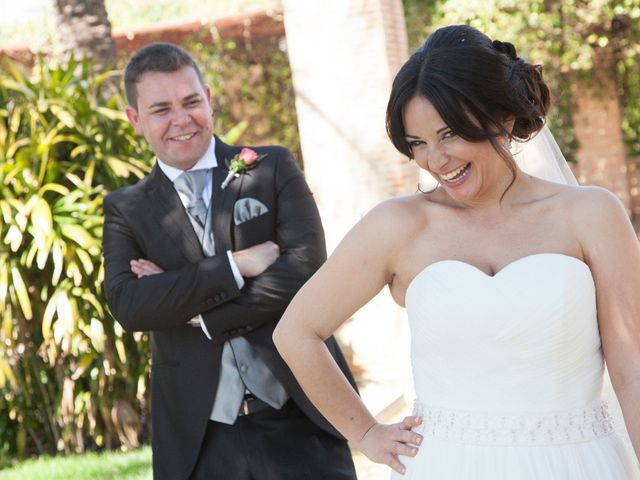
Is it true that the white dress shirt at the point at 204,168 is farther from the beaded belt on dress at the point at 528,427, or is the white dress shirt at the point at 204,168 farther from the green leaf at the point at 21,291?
the green leaf at the point at 21,291

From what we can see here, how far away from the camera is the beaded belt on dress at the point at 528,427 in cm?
260

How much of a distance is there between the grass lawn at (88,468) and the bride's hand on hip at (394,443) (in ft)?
11.7

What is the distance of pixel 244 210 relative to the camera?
3.67m

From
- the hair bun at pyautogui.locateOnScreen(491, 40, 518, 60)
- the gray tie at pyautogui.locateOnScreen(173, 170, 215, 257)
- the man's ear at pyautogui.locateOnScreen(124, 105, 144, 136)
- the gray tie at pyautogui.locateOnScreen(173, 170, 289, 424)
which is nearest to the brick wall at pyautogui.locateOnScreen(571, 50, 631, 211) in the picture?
the man's ear at pyautogui.locateOnScreen(124, 105, 144, 136)

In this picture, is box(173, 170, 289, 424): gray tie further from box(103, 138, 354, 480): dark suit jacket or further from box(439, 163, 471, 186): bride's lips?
box(439, 163, 471, 186): bride's lips

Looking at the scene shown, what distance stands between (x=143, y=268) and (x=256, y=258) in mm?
397

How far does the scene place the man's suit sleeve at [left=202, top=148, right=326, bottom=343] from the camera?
3.51 metres

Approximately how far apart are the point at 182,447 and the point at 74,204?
365 centimetres

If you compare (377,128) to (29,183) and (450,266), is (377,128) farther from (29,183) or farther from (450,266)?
(450,266)

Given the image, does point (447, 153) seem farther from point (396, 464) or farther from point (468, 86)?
point (396, 464)

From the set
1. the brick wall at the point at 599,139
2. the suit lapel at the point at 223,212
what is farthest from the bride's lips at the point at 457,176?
the brick wall at the point at 599,139

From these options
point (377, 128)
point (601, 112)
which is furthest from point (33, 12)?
point (377, 128)

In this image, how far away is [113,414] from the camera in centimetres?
725

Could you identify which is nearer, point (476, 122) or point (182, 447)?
point (476, 122)
